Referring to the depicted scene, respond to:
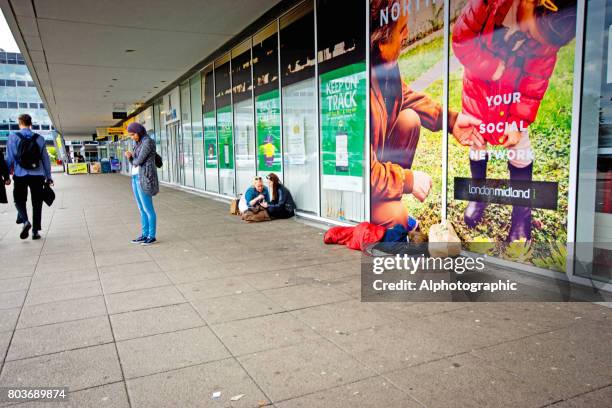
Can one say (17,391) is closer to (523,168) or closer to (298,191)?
(523,168)

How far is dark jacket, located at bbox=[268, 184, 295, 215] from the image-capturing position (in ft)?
29.8

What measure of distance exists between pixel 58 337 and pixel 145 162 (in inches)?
145

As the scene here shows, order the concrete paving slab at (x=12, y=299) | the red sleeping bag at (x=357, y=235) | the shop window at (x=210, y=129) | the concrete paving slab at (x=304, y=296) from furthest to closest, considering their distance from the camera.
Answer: the shop window at (x=210, y=129) → the red sleeping bag at (x=357, y=235) → the concrete paving slab at (x=12, y=299) → the concrete paving slab at (x=304, y=296)

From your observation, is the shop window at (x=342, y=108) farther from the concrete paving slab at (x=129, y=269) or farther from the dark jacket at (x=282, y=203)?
the concrete paving slab at (x=129, y=269)

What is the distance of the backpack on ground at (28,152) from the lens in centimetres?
732

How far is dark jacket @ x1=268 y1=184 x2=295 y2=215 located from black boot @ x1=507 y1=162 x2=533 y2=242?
4.90 m

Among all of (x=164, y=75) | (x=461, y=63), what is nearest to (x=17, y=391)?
(x=461, y=63)

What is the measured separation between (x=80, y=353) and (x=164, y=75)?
1407cm

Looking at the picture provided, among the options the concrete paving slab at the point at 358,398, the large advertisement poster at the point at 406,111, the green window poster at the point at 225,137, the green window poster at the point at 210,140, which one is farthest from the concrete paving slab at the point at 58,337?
the green window poster at the point at 210,140

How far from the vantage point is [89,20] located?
9.41 metres

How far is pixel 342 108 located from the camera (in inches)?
304

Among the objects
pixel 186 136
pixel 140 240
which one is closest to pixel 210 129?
pixel 186 136

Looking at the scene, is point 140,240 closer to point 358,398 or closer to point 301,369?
point 301,369

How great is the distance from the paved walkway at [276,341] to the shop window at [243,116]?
20.1 ft
